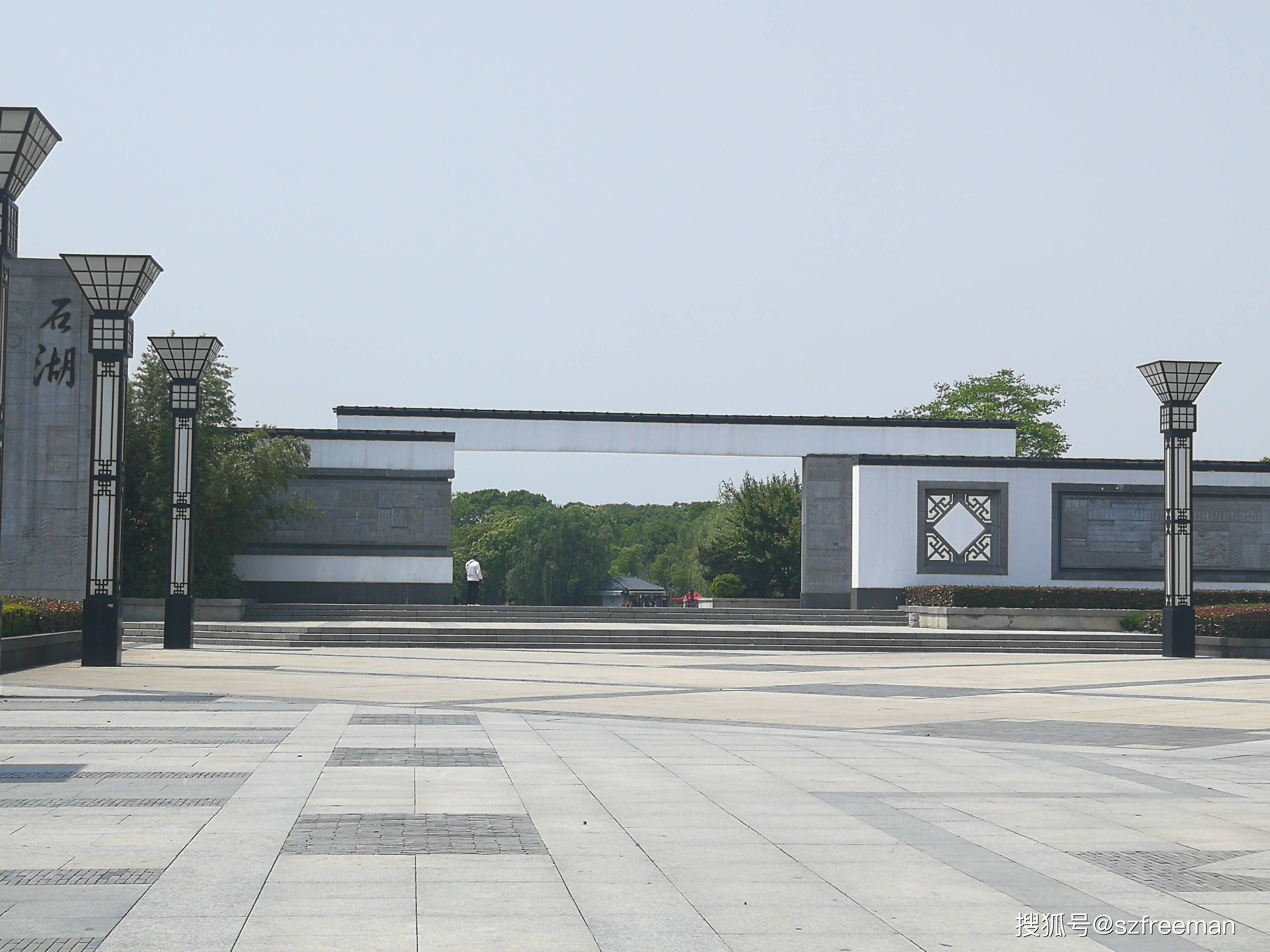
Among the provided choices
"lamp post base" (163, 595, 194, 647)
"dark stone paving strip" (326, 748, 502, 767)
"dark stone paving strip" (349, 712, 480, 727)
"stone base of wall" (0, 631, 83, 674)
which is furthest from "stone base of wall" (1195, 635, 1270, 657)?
"dark stone paving strip" (326, 748, 502, 767)

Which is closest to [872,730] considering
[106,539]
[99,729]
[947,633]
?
[99,729]

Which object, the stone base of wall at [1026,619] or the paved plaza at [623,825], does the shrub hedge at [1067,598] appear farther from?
the paved plaza at [623,825]

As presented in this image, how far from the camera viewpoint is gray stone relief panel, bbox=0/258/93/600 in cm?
3102

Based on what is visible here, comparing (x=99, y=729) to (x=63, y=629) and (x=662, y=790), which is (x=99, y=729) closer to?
(x=662, y=790)

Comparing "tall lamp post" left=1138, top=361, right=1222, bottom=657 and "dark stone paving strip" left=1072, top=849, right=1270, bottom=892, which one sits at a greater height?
"tall lamp post" left=1138, top=361, right=1222, bottom=657

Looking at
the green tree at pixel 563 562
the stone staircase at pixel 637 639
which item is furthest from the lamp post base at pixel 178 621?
the green tree at pixel 563 562

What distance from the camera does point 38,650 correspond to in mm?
20109

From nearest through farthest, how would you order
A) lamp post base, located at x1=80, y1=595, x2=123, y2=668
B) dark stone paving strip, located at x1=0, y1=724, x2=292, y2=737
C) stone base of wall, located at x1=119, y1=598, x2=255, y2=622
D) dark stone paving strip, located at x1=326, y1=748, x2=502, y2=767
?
dark stone paving strip, located at x1=326, y1=748, x2=502, y2=767 → dark stone paving strip, located at x1=0, y1=724, x2=292, y2=737 → lamp post base, located at x1=80, y1=595, x2=123, y2=668 → stone base of wall, located at x1=119, y1=598, x2=255, y2=622

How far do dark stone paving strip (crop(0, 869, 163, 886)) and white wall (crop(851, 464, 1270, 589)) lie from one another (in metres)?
34.1

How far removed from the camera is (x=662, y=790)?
28.7ft

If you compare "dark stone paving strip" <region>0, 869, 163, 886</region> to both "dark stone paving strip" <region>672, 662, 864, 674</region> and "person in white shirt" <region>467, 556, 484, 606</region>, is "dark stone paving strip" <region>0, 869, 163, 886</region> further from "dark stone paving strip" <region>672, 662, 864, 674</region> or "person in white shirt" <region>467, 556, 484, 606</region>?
"person in white shirt" <region>467, 556, 484, 606</region>

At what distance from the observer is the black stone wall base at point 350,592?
3781 cm

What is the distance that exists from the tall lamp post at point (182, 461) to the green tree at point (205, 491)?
7946mm

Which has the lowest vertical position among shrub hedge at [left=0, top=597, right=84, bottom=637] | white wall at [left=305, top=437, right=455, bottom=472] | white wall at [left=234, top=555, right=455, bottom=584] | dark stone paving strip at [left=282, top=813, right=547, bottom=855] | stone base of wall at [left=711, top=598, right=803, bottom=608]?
stone base of wall at [left=711, top=598, right=803, bottom=608]
